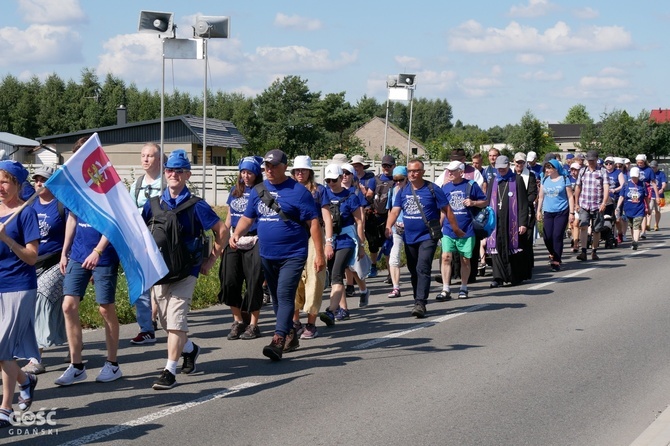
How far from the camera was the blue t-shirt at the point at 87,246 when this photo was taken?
7.97 meters

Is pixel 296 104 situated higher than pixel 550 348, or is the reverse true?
pixel 296 104

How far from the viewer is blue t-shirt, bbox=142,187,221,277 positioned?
26.0 ft

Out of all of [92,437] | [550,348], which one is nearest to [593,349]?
[550,348]

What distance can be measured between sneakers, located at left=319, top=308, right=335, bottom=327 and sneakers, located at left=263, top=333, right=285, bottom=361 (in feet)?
6.65

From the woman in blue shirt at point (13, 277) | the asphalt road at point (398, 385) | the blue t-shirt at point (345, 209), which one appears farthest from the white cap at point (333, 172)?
the woman in blue shirt at point (13, 277)

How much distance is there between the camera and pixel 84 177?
706cm

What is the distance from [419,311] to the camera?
38.1 ft

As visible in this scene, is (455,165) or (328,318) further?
(455,165)

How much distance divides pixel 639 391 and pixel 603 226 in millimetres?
12364

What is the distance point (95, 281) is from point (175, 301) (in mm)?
715

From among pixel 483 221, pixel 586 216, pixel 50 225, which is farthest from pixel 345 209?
pixel 586 216

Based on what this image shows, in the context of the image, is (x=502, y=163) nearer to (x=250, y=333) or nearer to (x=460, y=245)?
(x=460, y=245)

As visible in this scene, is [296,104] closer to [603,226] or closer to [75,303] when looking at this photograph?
[603,226]

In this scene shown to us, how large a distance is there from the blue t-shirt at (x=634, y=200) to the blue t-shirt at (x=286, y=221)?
14503 mm
